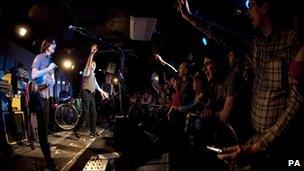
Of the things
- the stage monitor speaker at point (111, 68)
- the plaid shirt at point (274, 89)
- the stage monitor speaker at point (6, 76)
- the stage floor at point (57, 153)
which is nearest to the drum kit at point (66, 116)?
the stage floor at point (57, 153)

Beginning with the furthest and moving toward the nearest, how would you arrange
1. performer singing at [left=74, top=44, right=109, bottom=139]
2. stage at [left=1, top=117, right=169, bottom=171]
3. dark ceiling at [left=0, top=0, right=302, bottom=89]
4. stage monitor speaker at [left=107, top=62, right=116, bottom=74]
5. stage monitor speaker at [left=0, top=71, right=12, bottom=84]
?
stage monitor speaker at [left=107, top=62, right=116, bottom=74] < performer singing at [left=74, top=44, right=109, bottom=139] < dark ceiling at [left=0, top=0, right=302, bottom=89] < stage monitor speaker at [left=0, top=71, right=12, bottom=84] < stage at [left=1, top=117, right=169, bottom=171]

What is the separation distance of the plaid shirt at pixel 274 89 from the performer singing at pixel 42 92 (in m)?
4.39

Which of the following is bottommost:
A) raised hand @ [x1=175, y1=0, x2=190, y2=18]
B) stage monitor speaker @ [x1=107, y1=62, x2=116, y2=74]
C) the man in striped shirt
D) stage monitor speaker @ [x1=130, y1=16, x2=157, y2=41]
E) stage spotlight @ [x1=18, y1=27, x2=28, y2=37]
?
the man in striped shirt

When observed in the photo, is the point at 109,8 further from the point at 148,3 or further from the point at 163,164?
the point at 163,164

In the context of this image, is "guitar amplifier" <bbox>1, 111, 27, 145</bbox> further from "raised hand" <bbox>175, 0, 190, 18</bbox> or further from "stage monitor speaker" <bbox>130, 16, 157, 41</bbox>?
"raised hand" <bbox>175, 0, 190, 18</bbox>

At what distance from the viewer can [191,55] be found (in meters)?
17.5

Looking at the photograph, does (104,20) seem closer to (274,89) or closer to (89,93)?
(89,93)

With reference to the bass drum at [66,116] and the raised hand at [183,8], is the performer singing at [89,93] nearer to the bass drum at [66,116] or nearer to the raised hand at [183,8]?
the bass drum at [66,116]

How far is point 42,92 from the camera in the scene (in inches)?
260

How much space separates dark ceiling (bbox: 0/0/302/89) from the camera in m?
9.93

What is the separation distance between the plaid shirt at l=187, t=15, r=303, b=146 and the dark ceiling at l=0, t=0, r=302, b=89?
18.8 feet

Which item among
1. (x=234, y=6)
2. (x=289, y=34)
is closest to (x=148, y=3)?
(x=234, y=6)

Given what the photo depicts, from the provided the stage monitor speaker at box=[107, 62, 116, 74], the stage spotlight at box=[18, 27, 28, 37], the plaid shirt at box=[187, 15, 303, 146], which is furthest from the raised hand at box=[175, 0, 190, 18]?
the stage monitor speaker at box=[107, 62, 116, 74]

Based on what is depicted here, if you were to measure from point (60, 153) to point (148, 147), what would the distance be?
2289mm
